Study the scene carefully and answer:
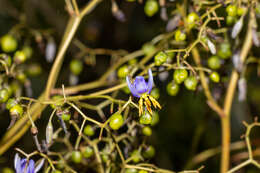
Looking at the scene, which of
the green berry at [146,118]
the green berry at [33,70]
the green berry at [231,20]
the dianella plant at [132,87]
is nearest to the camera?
the green berry at [146,118]

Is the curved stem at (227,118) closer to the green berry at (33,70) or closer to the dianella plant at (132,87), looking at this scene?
the dianella plant at (132,87)

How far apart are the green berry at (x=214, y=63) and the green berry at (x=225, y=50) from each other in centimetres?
2

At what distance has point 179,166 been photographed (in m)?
1.53

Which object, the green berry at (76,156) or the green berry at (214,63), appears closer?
the green berry at (76,156)

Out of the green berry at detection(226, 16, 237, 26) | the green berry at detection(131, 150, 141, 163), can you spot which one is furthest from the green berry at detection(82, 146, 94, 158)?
the green berry at detection(226, 16, 237, 26)

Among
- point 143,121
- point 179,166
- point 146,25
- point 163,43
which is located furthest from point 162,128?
point 143,121

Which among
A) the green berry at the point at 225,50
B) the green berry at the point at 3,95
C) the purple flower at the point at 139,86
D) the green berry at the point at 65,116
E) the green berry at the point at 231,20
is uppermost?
the green berry at the point at 231,20

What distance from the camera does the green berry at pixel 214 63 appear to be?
3.43 ft

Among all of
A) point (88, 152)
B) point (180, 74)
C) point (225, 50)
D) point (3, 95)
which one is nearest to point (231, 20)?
point (225, 50)

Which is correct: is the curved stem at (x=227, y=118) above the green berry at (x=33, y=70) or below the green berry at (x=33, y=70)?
below

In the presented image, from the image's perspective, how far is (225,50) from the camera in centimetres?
104

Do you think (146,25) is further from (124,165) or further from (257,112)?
(124,165)

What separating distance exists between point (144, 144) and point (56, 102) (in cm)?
26

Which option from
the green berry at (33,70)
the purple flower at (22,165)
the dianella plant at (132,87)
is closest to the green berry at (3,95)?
the dianella plant at (132,87)
